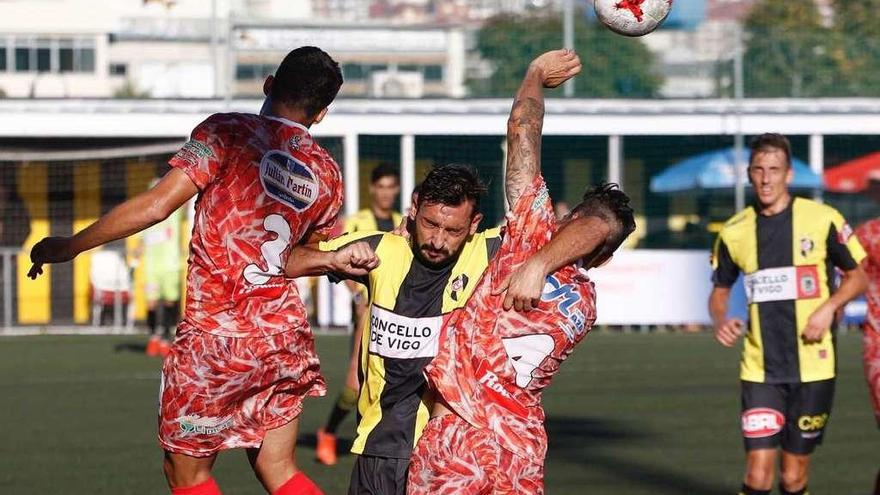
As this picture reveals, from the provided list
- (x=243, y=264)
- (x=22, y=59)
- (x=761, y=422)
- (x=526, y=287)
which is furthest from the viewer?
(x=22, y=59)

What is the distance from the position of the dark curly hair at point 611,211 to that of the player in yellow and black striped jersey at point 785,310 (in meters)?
2.78

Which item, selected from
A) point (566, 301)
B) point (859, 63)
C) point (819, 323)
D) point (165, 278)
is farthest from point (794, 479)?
point (859, 63)

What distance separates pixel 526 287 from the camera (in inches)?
201

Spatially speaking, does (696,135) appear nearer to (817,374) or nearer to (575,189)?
(575,189)

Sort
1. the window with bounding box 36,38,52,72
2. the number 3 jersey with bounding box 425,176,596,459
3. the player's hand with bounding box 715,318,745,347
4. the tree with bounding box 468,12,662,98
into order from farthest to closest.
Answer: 1. the window with bounding box 36,38,52,72
2. the tree with bounding box 468,12,662,98
3. the player's hand with bounding box 715,318,745,347
4. the number 3 jersey with bounding box 425,176,596,459

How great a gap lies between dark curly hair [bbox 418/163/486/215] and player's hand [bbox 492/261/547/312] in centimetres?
33

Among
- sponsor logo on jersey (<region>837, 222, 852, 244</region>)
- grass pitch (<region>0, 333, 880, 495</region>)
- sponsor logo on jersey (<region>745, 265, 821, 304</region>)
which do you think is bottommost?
grass pitch (<region>0, 333, 880, 495</region>)

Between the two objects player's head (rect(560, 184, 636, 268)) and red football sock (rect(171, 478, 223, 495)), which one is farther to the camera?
red football sock (rect(171, 478, 223, 495))

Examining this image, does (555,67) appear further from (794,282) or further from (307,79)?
(794,282)

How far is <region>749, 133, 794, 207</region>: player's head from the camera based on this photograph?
26.6 ft

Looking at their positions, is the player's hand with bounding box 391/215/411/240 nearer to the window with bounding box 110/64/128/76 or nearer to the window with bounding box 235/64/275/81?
the window with bounding box 235/64/275/81

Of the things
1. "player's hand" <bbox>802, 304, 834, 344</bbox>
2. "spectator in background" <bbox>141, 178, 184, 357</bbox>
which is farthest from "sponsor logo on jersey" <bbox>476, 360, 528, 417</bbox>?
"spectator in background" <bbox>141, 178, 184, 357</bbox>

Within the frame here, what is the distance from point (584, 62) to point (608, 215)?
25.8 meters

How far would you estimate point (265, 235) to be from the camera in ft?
18.9
